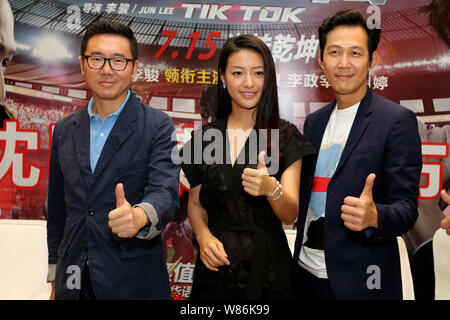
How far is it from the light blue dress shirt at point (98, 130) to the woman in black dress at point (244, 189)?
358mm

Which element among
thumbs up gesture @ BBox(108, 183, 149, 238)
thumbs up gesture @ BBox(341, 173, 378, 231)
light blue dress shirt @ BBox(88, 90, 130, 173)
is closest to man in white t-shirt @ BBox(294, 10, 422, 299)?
thumbs up gesture @ BBox(341, 173, 378, 231)

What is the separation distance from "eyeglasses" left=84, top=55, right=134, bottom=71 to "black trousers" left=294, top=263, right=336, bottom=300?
47.2 inches

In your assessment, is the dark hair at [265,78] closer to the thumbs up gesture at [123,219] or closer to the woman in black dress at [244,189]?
the woman in black dress at [244,189]

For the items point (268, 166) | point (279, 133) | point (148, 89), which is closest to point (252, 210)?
point (268, 166)

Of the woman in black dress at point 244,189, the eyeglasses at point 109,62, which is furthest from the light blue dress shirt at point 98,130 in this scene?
the woman in black dress at point 244,189

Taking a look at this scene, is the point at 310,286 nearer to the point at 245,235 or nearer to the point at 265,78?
the point at 245,235

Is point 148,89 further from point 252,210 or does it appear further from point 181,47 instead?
point 252,210

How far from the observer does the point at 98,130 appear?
5.69 feet

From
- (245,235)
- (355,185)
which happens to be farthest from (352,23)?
(245,235)

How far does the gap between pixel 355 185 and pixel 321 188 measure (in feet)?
0.53

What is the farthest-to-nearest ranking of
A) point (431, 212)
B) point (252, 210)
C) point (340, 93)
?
point (431, 212)
point (340, 93)
point (252, 210)

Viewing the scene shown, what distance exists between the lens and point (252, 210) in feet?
5.30

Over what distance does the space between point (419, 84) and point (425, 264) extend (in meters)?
1.40

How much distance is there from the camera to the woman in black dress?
1586 millimetres
